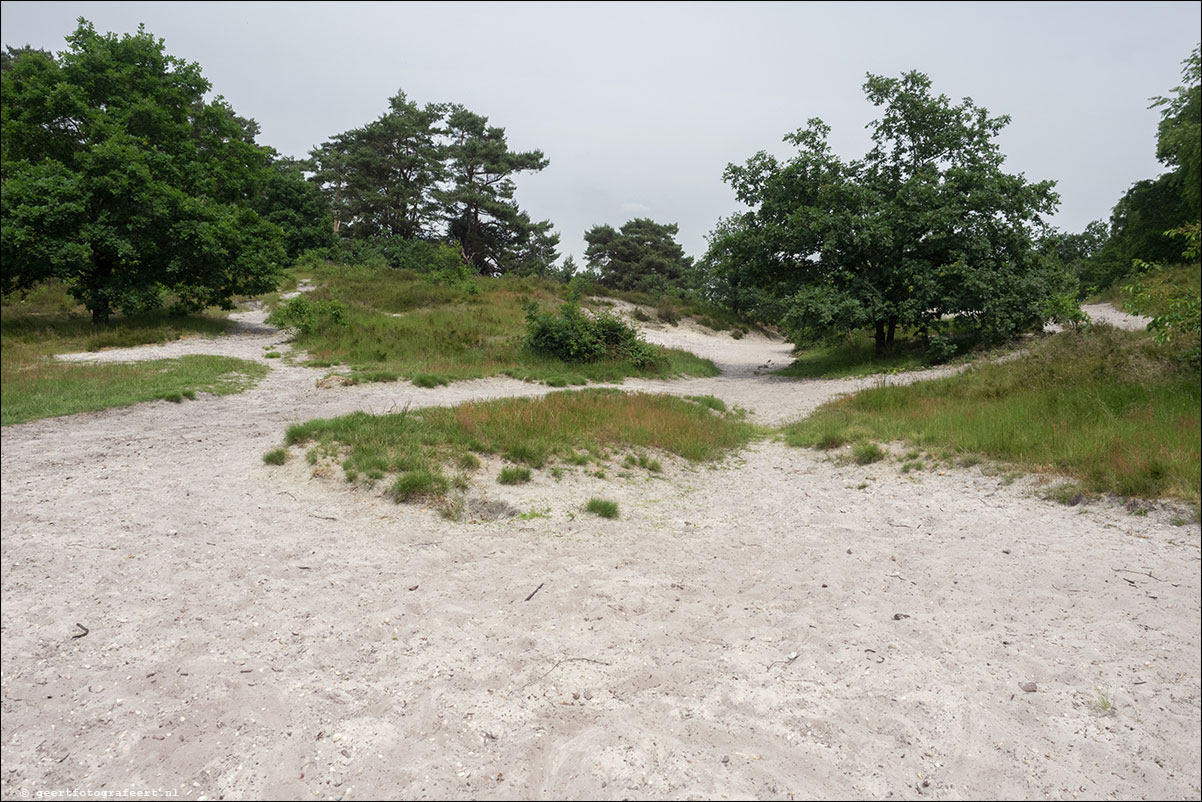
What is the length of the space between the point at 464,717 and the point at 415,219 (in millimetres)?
A: 59892

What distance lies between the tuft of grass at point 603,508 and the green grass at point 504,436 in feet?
4.70

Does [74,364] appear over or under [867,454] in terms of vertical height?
over

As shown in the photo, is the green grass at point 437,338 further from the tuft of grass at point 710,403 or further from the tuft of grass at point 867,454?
the tuft of grass at point 867,454

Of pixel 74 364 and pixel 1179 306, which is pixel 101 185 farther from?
pixel 1179 306

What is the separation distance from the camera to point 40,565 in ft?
9.33

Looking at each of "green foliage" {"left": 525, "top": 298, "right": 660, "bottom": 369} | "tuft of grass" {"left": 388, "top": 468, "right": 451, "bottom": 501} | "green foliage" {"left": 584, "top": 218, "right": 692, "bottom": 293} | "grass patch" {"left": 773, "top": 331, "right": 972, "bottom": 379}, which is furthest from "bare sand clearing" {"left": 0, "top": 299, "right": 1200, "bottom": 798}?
"green foliage" {"left": 584, "top": 218, "right": 692, "bottom": 293}

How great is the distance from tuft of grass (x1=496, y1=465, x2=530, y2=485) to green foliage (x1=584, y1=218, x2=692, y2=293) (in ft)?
200

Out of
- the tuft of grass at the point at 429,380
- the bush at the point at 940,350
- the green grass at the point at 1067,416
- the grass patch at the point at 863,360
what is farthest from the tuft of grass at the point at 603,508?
the bush at the point at 940,350

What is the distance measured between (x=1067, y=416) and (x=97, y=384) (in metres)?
11.0

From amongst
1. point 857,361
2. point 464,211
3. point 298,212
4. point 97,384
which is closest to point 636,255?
point 464,211

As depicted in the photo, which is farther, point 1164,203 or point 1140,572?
point 1164,203

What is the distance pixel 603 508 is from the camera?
279 inches

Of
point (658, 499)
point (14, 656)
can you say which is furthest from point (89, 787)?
point (658, 499)

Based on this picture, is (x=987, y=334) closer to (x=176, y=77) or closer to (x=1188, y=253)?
(x=1188, y=253)
